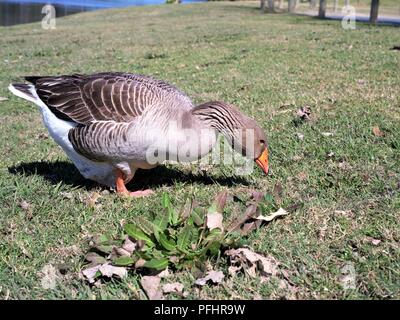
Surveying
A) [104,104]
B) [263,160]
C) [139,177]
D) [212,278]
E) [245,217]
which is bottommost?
[139,177]

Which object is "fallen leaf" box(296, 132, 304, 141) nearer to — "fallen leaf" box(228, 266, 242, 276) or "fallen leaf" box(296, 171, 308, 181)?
"fallen leaf" box(296, 171, 308, 181)

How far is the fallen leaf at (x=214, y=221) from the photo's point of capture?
2900mm

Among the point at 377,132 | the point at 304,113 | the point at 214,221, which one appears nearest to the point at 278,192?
the point at 214,221

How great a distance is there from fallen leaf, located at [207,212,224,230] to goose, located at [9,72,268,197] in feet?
2.53

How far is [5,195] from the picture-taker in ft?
12.9

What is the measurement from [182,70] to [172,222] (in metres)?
6.87

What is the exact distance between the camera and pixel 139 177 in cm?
439

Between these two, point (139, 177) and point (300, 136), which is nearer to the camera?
point (139, 177)

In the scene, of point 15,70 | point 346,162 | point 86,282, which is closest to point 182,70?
point 15,70

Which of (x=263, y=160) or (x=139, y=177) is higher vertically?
(x=263, y=160)

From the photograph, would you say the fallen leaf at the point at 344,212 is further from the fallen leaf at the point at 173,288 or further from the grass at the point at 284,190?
the fallen leaf at the point at 173,288

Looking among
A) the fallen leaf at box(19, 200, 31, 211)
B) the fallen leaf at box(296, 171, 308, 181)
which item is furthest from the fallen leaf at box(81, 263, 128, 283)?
the fallen leaf at box(296, 171, 308, 181)

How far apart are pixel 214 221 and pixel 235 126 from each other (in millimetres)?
971

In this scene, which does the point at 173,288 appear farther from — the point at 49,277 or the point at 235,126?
the point at 235,126
